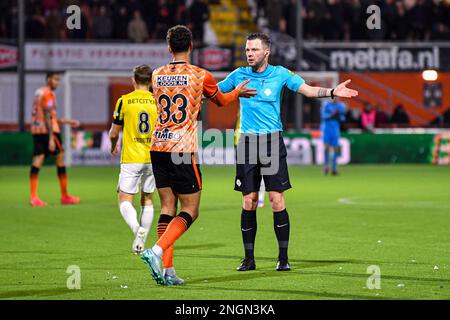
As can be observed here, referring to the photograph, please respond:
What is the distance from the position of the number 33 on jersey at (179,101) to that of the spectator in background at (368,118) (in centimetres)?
2349

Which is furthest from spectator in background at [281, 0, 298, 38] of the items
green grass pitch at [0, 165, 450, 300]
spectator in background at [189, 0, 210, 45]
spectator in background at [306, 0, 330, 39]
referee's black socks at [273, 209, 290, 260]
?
referee's black socks at [273, 209, 290, 260]

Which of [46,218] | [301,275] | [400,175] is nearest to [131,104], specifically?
[301,275]

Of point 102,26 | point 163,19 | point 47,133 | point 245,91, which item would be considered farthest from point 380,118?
point 245,91

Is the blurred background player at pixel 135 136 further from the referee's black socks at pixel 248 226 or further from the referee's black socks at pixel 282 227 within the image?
the referee's black socks at pixel 282 227

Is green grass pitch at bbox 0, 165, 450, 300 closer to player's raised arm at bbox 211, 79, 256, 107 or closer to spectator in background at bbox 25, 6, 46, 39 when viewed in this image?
player's raised arm at bbox 211, 79, 256, 107

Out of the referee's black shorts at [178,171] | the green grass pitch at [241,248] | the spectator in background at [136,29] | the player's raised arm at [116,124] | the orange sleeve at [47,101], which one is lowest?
the green grass pitch at [241,248]

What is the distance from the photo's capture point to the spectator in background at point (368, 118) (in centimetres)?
3288

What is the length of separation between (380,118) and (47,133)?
1789 cm

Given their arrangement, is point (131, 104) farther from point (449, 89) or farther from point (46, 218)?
point (449, 89)

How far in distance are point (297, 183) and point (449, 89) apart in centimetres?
1519

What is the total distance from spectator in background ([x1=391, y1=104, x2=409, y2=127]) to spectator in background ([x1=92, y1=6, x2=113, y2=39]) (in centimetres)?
960

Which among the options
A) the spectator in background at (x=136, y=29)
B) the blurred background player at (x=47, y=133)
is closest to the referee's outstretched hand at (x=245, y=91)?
the blurred background player at (x=47, y=133)

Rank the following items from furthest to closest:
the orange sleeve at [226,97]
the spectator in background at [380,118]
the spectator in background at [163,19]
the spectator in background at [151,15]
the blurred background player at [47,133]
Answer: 1. the spectator in background at [151,15]
2. the spectator in background at [163,19]
3. the spectator in background at [380,118]
4. the blurred background player at [47,133]
5. the orange sleeve at [226,97]

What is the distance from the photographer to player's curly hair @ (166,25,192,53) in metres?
9.72
